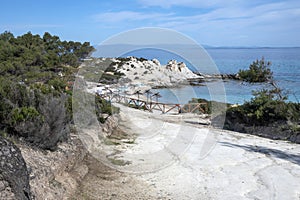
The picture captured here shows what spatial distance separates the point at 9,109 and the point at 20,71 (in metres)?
12.8

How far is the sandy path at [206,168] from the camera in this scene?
5781mm

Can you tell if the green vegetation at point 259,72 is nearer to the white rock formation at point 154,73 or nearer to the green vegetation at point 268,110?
the green vegetation at point 268,110

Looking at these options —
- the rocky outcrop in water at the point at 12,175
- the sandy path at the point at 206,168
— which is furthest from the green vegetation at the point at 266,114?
the rocky outcrop in water at the point at 12,175

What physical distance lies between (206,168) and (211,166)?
228 mm

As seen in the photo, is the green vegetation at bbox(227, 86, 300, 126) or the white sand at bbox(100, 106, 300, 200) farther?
the green vegetation at bbox(227, 86, 300, 126)

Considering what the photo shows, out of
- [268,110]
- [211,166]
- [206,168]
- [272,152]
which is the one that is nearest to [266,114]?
[268,110]

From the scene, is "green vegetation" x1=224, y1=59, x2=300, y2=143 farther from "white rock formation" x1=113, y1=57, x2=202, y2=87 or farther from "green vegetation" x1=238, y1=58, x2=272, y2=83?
"white rock formation" x1=113, y1=57, x2=202, y2=87

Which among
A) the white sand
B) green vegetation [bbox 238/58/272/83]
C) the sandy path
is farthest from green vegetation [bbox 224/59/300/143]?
the sandy path

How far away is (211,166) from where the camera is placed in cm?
734

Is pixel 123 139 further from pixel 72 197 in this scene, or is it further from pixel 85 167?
pixel 72 197

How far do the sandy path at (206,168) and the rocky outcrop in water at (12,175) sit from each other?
5.76 ft

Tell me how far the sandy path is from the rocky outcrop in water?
1.75m

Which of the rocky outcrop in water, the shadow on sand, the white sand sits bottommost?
the shadow on sand

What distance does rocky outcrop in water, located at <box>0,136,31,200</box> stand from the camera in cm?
378
